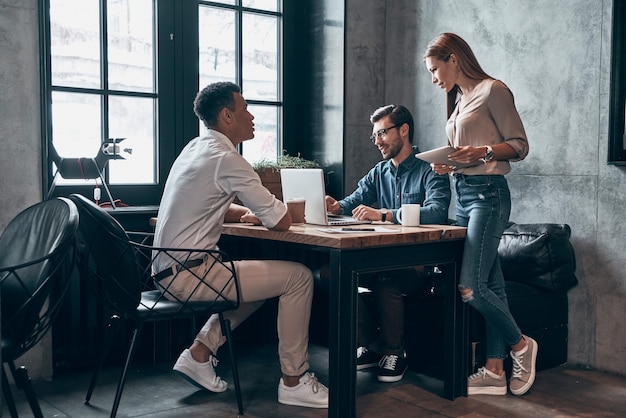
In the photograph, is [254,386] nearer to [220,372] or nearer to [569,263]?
[220,372]

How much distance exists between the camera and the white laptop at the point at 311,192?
3.35m

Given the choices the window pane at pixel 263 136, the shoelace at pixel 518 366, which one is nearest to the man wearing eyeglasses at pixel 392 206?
the shoelace at pixel 518 366

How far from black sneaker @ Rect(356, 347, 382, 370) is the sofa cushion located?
2.60 ft

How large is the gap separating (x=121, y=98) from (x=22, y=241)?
177cm

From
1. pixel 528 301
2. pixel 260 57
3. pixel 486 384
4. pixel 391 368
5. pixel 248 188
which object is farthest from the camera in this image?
pixel 260 57

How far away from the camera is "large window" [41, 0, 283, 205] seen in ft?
13.1

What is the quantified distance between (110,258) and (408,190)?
1603 millimetres

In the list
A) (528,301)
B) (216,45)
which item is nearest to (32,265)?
(528,301)

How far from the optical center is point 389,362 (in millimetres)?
3613

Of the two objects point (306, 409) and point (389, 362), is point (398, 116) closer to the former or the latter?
point (389, 362)

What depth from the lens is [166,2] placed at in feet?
14.1

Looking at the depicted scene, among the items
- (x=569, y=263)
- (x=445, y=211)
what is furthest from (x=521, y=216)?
(x=445, y=211)

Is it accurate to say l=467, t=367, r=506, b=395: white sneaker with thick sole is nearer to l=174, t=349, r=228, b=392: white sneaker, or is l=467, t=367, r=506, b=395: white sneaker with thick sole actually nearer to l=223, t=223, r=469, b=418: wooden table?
l=223, t=223, r=469, b=418: wooden table

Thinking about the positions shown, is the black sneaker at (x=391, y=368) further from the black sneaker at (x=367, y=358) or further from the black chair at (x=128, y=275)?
the black chair at (x=128, y=275)
